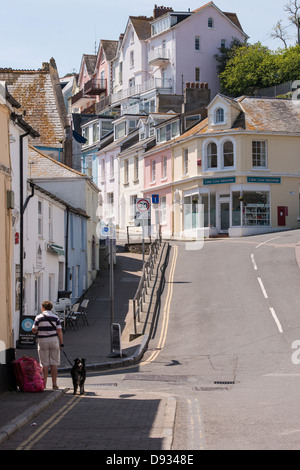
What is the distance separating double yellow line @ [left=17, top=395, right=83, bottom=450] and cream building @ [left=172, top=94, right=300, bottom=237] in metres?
40.0

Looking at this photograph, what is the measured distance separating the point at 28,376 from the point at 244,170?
39.9 meters

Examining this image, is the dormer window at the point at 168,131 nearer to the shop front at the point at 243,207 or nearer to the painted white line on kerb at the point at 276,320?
the shop front at the point at 243,207

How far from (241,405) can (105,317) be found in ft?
59.5

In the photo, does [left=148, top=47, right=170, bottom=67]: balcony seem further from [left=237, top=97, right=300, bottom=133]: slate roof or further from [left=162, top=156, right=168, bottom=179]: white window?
[left=237, top=97, right=300, bottom=133]: slate roof

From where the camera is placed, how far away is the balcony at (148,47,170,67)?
74.0 meters

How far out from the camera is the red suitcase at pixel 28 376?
14320 mm

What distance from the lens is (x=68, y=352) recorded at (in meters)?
21.8

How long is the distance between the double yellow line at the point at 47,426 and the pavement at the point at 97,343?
0.95 feet

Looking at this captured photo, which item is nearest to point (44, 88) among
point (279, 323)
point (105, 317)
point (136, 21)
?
point (105, 317)

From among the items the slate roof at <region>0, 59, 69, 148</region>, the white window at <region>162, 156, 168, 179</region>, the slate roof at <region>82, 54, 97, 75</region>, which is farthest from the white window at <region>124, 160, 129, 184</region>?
the slate roof at <region>82, 54, 97, 75</region>

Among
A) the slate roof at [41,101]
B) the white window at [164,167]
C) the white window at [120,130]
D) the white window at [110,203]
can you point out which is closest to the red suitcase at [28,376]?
the slate roof at [41,101]

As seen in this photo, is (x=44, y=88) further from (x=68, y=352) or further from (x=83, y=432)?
(x=83, y=432)

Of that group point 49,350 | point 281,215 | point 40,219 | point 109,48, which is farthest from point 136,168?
point 49,350
